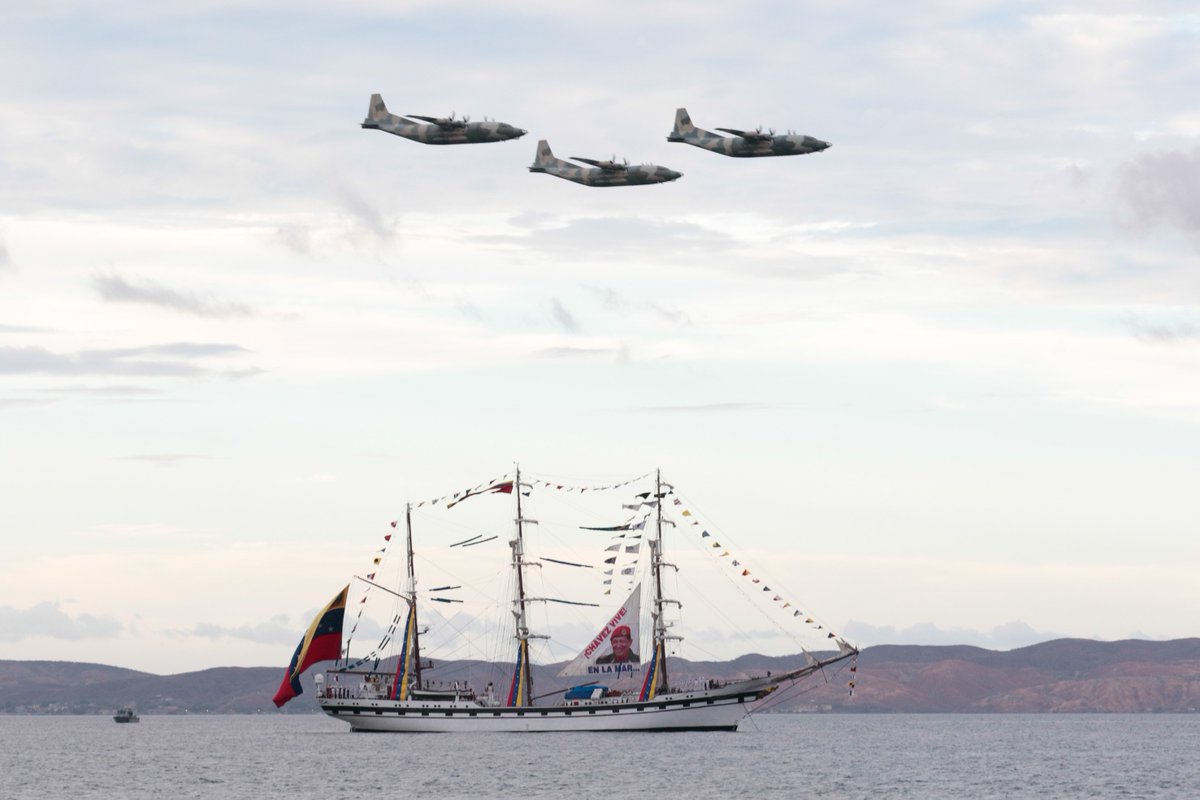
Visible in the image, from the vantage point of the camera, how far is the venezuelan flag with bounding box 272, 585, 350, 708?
159625mm

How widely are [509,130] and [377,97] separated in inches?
462

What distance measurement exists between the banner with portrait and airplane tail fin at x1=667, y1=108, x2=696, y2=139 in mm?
65157

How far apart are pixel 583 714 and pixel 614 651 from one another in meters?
8.80

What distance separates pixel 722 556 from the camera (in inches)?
5984

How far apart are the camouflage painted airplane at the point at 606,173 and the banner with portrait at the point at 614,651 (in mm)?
60885

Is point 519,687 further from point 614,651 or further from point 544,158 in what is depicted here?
point 544,158

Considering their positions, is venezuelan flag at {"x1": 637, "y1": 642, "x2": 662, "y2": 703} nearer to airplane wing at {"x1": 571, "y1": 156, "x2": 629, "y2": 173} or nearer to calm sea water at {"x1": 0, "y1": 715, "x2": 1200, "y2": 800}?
calm sea water at {"x1": 0, "y1": 715, "x2": 1200, "y2": 800}

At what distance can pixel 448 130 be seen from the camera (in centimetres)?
9900

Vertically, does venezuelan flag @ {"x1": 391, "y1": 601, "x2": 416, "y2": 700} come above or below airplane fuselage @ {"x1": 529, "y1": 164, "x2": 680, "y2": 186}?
below

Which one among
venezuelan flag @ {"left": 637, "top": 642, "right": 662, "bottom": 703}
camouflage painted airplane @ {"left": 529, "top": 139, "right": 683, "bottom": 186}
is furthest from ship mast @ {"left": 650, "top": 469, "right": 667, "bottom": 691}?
camouflage painted airplane @ {"left": 529, "top": 139, "right": 683, "bottom": 186}

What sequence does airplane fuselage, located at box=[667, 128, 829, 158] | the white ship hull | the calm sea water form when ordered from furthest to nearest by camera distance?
the white ship hull → the calm sea water → airplane fuselage, located at box=[667, 128, 829, 158]

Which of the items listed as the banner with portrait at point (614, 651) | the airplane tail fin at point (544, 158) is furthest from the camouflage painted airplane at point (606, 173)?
the banner with portrait at point (614, 651)

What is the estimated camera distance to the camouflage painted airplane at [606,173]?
101 meters

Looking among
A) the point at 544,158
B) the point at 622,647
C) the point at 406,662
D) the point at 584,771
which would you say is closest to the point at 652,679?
the point at 622,647
